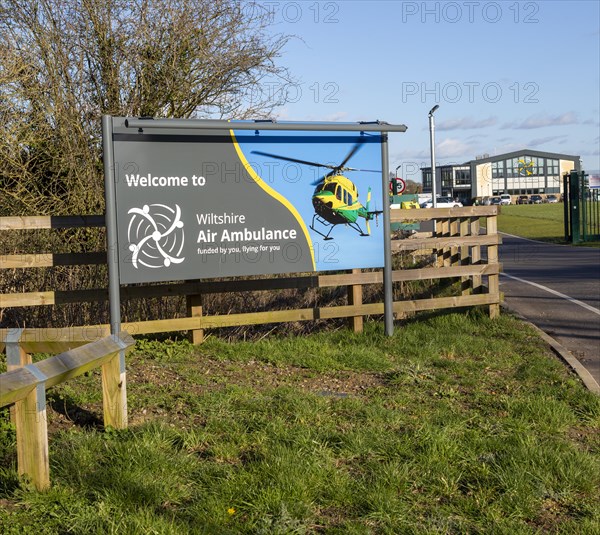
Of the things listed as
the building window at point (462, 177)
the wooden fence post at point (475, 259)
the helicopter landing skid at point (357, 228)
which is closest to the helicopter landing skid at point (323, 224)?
the helicopter landing skid at point (357, 228)

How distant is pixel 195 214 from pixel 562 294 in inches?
298

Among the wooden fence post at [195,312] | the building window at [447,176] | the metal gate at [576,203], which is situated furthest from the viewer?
the building window at [447,176]

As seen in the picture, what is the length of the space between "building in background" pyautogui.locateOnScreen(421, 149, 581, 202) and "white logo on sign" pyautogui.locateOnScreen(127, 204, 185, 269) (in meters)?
111

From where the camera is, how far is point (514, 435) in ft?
18.4

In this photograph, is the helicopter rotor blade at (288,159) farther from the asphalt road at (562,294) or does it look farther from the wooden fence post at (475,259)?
the asphalt road at (562,294)

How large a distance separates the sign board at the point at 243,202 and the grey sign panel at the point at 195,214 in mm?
10

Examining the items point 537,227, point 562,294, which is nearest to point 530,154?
point 537,227

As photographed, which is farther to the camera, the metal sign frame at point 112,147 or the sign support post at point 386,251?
the sign support post at point 386,251

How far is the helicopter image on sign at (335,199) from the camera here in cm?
922

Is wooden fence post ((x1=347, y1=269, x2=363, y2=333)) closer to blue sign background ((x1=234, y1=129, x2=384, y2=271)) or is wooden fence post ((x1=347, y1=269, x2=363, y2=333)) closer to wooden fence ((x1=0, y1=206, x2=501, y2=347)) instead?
wooden fence ((x1=0, y1=206, x2=501, y2=347))

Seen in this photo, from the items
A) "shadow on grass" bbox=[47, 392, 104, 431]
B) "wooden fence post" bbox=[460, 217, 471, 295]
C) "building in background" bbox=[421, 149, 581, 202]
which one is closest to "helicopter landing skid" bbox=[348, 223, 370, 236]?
"wooden fence post" bbox=[460, 217, 471, 295]

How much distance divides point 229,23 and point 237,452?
9.17m

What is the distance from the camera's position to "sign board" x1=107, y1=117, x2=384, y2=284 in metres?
8.34

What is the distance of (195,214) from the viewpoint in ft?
28.4
